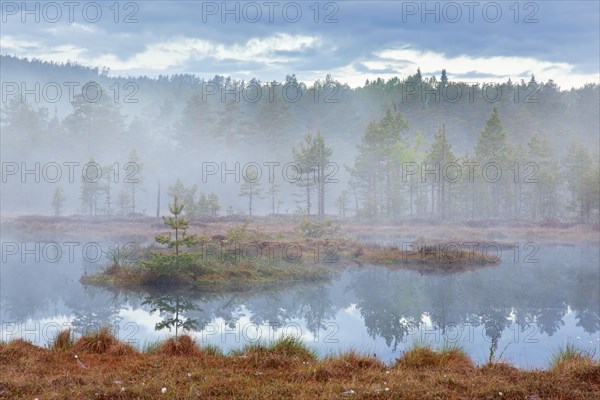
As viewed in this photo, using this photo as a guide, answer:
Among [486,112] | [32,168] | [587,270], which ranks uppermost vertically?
[486,112]

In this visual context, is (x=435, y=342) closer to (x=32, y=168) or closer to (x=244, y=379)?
(x=244, y=379)

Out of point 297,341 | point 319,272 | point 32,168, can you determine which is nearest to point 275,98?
point 32,168

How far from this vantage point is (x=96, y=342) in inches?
468

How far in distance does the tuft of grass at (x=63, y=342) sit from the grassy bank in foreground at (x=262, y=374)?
3 centimetres

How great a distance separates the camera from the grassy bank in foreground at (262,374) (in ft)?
28.7

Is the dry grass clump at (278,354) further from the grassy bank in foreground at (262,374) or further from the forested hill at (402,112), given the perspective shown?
the forested hill at (402,112)

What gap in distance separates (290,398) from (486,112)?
95.1 meters

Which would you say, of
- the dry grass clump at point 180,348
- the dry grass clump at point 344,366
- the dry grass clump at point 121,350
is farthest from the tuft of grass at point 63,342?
the dry grass clump at point 344,366

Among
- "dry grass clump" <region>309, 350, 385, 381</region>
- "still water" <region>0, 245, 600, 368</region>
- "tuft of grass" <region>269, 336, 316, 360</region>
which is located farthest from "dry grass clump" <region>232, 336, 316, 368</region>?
"still water" <region>0, 245, 600, 368</region>

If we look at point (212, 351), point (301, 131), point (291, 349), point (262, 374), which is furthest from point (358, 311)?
point (301, 131)

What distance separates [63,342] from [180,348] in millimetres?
2754

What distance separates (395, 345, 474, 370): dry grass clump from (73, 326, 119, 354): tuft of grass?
6.20 m

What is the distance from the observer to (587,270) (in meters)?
30.8

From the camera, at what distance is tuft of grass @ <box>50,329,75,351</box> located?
11.8 metres
